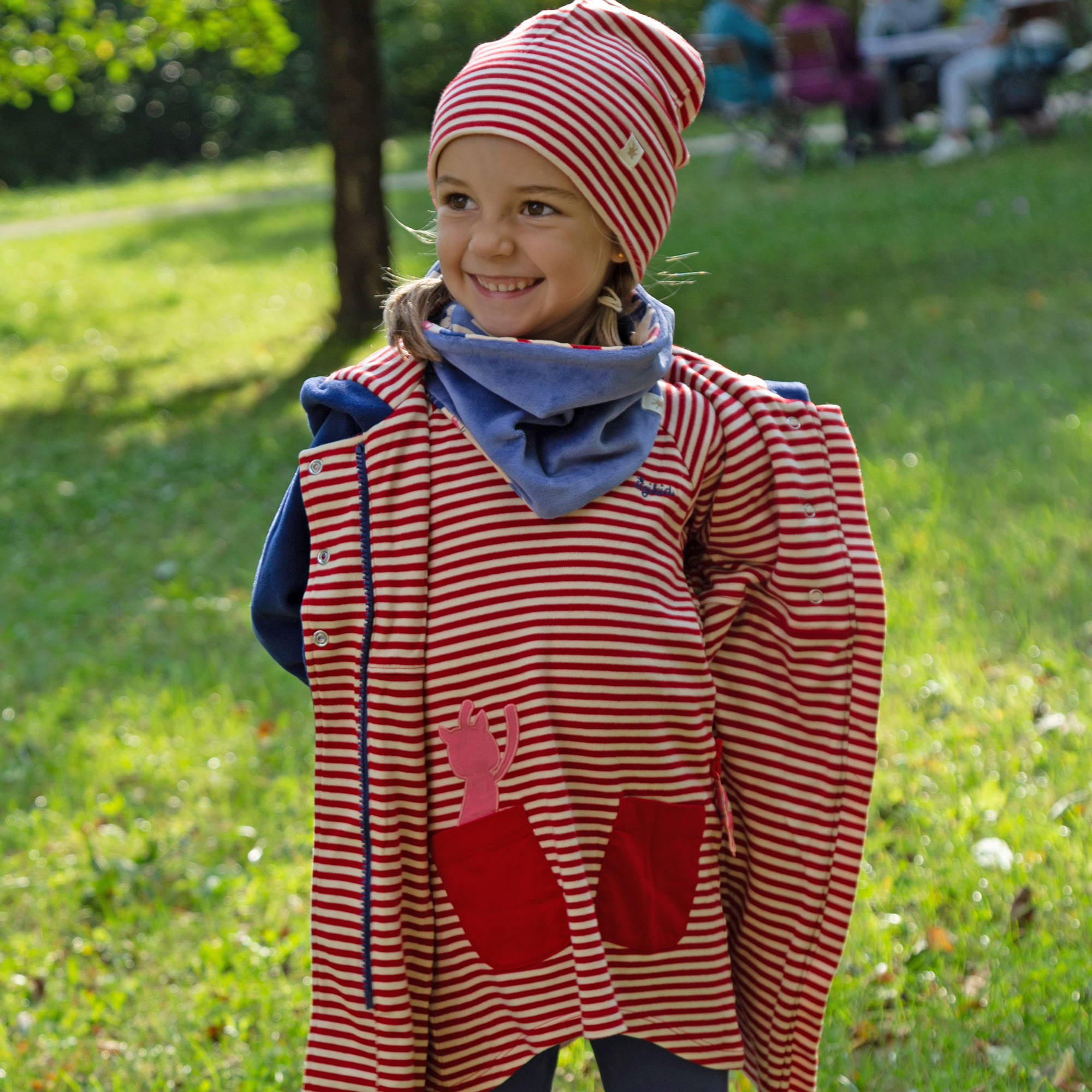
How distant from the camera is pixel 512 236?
1742 mm

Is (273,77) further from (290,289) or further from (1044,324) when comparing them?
(1044,324)

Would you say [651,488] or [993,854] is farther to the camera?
[993,854]

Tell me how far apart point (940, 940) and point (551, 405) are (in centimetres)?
169

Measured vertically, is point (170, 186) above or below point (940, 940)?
below

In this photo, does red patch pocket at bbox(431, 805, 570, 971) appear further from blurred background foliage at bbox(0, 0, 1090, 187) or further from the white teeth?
blurred background foliage at bbox(0, 0, 1090, 187)

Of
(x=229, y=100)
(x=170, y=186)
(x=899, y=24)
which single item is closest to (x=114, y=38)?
(x=899, y=24)

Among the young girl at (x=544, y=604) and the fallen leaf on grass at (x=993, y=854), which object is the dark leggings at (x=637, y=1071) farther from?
the fallen leaf on grass at (x=993, y=854)

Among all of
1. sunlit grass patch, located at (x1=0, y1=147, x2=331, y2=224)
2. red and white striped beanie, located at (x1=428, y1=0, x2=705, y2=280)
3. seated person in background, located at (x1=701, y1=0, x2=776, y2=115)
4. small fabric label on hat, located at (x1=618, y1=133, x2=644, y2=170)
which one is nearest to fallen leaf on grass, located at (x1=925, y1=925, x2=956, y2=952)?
red and white striped beanie, located at (x1=428, y1=0, x2=705, y2=280)

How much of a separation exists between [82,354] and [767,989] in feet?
27.0

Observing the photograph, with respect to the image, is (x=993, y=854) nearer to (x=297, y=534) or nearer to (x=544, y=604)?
(x=544, y=604)

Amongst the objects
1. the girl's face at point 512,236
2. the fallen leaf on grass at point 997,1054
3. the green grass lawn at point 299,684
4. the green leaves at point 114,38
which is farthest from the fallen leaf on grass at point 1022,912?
the green leaves at point 114,38

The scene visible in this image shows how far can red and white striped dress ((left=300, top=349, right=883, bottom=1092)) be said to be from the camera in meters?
1.77

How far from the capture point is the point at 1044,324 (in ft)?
23.7

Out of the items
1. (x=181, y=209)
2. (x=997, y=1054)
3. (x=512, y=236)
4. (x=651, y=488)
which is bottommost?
(x=181, y=209)
